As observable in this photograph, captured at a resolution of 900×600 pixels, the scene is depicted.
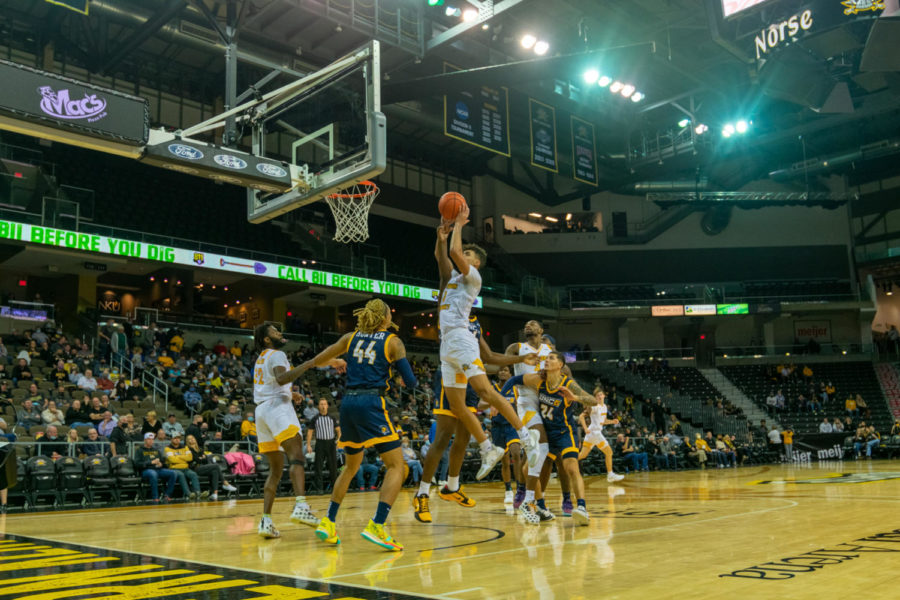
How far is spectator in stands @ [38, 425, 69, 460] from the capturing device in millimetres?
12257

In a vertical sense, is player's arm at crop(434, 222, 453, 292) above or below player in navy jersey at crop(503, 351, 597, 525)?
above

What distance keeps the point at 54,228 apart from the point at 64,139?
1243 centimetres

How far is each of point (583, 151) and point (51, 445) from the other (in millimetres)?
19328

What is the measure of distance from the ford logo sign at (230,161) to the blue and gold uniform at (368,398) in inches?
234

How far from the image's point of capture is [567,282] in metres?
39.5

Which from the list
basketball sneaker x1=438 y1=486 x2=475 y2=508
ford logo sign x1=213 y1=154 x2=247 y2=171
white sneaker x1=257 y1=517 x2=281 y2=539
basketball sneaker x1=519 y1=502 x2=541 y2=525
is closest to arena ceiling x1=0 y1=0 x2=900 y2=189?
ford logo sign x1=213 y1=154 x2=247 y2=171

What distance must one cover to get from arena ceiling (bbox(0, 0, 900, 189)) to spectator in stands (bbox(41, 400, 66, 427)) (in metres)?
7.36

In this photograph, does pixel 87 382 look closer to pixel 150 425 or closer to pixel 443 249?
pixel 150 425

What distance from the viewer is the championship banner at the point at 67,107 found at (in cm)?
874

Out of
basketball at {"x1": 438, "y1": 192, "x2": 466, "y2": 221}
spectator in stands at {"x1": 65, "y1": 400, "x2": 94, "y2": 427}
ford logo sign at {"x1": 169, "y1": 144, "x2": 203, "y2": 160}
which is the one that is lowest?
spectator in stands at {"x1": 65, "y1": 400, "x2": 94, "y2": 427}

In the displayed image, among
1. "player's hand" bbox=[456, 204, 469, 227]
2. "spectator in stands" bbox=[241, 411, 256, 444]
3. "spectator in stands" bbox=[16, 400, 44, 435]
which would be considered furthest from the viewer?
"spectator in stands" bbox=[241, 411, 256, 444]

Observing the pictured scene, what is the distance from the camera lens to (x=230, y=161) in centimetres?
1079

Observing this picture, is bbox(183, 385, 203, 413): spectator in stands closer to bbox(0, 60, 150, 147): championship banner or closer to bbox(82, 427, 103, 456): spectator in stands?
bbox(82, 427, 103, 456): spectator in stands

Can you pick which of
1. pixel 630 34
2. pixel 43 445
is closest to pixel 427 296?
pixel 630 34
